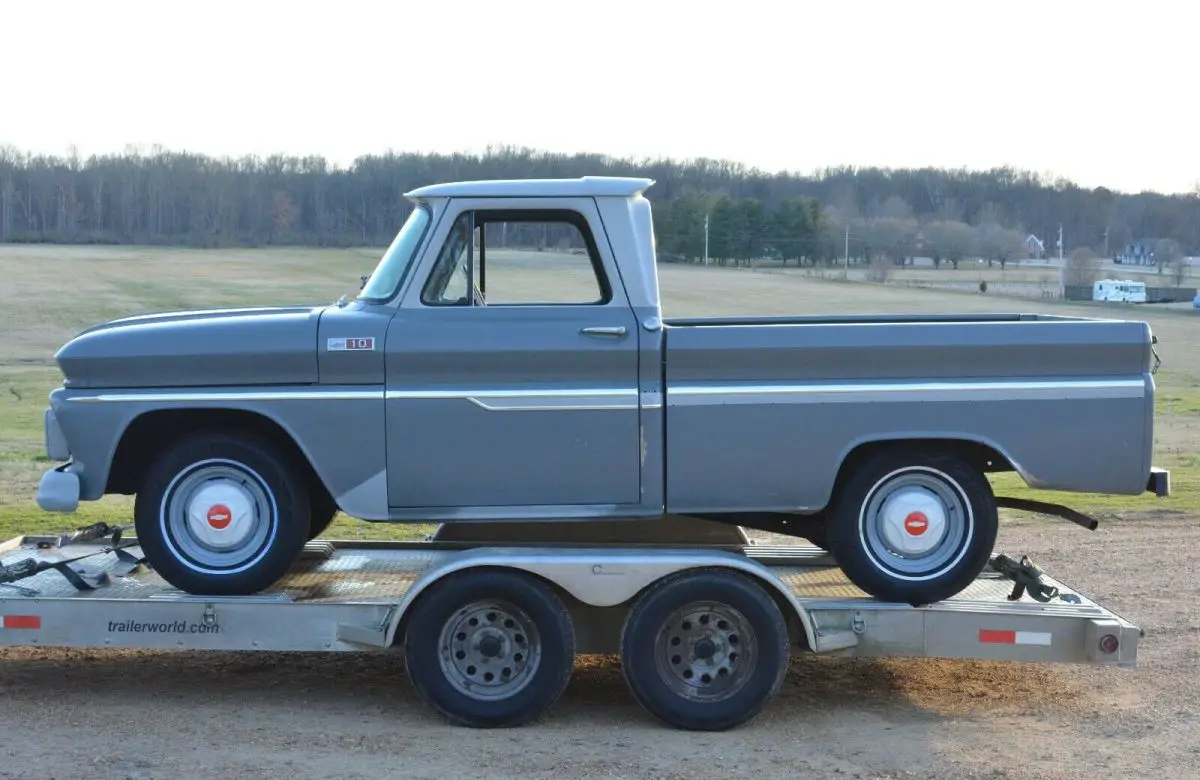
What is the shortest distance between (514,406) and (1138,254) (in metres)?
104

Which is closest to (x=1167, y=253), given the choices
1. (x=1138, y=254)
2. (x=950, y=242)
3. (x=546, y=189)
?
(x=1138, y=254)

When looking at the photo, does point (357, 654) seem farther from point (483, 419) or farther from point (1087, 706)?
point (1087, 706)

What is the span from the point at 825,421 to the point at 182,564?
324cm

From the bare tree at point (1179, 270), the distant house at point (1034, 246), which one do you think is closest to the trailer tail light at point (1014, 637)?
the bare tree at point (1179, 270)

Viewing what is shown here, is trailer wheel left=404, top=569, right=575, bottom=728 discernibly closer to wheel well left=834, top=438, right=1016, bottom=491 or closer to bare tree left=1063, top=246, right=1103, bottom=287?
wheel well left=834, top=438, right=1016, bottom=491

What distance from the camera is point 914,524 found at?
22.9ft

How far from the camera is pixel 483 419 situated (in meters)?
6.76

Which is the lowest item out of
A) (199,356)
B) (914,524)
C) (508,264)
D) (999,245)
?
(914,524)

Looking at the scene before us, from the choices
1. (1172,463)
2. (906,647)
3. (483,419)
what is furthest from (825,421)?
(1172,463)

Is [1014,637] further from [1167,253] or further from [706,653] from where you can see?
[1167,253]

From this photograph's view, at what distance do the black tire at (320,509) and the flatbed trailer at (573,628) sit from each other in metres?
0.74

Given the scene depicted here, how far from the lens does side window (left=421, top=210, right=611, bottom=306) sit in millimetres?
6949

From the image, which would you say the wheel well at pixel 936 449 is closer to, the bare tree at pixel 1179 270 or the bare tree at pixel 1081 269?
the bare tree at pixel 1081 269

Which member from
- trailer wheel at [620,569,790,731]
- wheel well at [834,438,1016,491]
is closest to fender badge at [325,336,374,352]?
trailer wheel at [620,569,790,731]
